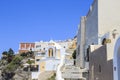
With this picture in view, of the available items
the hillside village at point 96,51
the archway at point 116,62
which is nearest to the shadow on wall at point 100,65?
the hillside village at point 96,51

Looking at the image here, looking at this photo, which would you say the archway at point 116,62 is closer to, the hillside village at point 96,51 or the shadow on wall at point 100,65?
the hillside village at point 96,51

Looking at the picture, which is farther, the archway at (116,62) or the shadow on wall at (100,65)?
the shadow on wall at (100,65)

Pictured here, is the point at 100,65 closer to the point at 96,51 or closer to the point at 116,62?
the point at 96,51

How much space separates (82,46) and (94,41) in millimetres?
7736

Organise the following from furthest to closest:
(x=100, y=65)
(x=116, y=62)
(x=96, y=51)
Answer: (x=96, y=51), (x=100, y=65), (x=116, y=62)

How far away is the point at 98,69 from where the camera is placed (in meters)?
18.8

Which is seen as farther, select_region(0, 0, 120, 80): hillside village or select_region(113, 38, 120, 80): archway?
select_region(0, 0, 120, 80): hillside village

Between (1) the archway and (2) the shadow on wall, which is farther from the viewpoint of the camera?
(2) the shadow on wall

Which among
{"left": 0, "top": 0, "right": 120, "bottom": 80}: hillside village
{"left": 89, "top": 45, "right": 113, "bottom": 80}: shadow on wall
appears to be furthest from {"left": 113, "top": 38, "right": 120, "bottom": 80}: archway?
{"left": 89, "top": 45, "right": 113, "bottom": 80}: shadow on wall

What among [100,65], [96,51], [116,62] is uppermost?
[96,51]

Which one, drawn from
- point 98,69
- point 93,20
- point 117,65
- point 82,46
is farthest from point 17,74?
point 117,65

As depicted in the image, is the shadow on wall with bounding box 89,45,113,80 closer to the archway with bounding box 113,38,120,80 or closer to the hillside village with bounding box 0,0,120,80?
the hillside village with bounding box 0,0,120,80

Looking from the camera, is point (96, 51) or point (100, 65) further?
point (96, 51)

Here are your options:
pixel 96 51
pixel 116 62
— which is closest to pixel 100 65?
pixel 96 51
